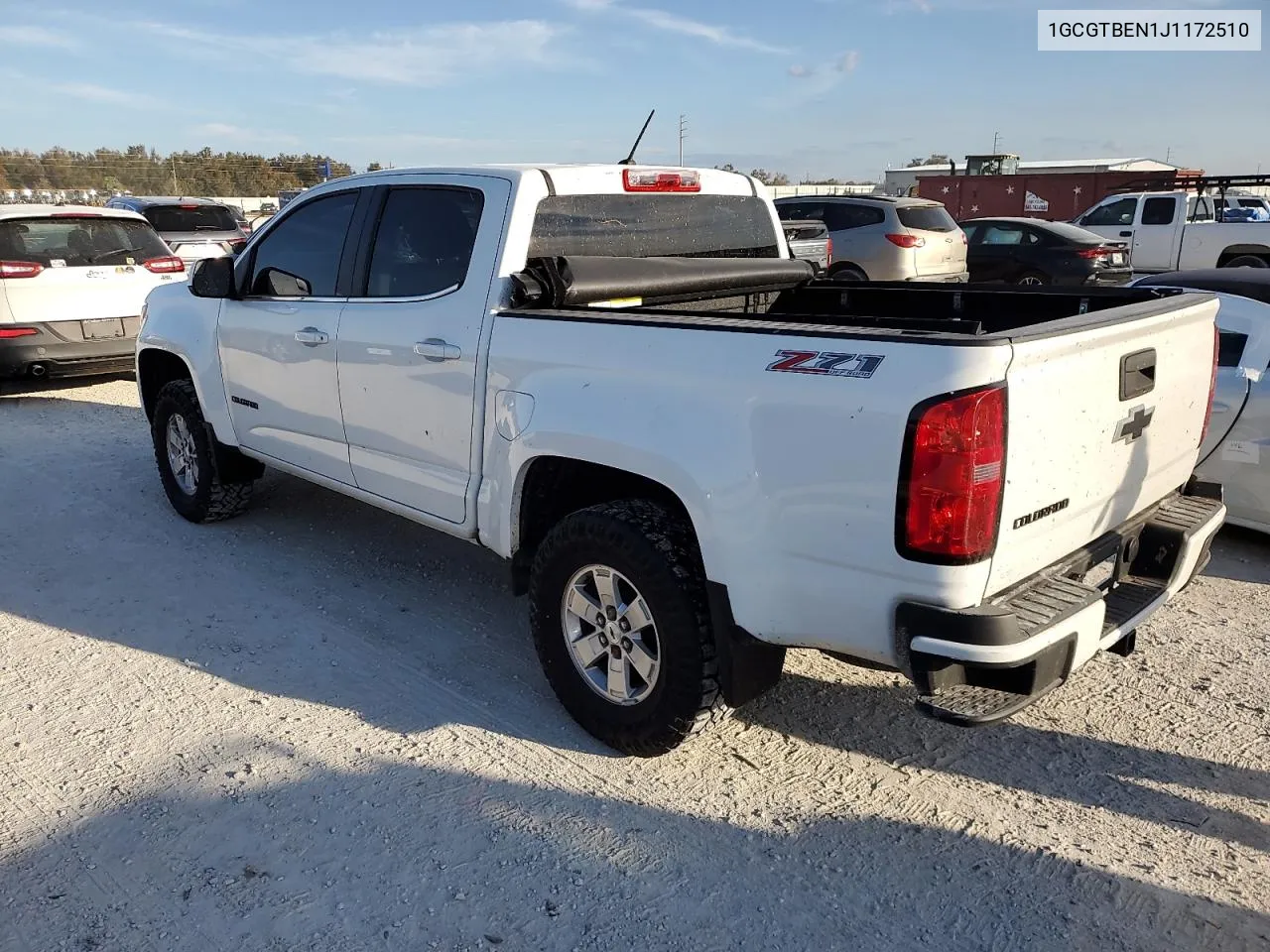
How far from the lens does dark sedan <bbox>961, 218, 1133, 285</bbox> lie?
609 inches

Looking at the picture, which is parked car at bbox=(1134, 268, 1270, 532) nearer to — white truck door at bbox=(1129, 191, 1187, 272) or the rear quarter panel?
the rear quarter panel

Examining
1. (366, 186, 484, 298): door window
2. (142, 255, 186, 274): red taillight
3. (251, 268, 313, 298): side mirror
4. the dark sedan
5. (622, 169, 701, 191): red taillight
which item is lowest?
the dark sedan

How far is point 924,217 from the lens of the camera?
14219 millimetres

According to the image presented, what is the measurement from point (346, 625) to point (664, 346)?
85.2 inches

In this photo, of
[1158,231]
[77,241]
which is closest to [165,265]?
[77,241]

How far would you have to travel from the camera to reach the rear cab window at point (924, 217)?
14.0 metres

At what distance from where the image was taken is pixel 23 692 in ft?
12.3

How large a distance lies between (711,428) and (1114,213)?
18.2m

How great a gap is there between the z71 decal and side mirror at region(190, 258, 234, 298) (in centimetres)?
327

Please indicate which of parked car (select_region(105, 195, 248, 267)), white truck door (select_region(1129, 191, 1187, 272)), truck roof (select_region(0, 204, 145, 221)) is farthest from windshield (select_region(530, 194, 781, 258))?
white truck door (select_region(1129, 191, 1187, 272))

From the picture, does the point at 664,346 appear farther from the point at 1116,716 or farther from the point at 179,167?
the point at 179,167

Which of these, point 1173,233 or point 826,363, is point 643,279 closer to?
point 826,363

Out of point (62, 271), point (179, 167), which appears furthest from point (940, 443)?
point (179, 167)

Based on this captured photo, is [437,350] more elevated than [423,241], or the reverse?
[423,241]
